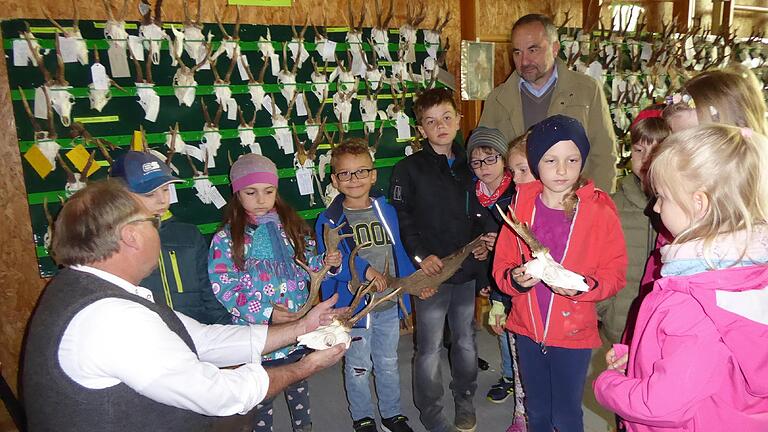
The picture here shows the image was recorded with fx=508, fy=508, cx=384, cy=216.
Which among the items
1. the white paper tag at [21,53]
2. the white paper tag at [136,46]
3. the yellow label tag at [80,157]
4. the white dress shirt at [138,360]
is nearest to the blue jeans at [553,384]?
the white dress shirt at [138,360]

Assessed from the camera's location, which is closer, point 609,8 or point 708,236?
point 708,236

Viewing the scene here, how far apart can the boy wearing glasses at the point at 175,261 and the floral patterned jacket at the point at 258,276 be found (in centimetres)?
8

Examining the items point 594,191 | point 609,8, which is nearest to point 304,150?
point 594,191

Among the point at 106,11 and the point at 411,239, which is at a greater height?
the point at 106,11

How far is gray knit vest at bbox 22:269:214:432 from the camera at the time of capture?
4.33 feet

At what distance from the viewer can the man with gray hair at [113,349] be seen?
1318mm

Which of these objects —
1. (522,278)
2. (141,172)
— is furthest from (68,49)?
(522,278)

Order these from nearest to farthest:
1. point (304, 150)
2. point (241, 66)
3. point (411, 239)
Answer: point (411, 239) < point (241, 66) < point (304, 150)

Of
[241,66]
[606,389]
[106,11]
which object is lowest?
[606,389]

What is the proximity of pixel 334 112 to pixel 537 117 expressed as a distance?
1.38 meters

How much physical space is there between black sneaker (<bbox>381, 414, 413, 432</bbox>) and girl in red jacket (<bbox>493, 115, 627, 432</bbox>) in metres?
0.84

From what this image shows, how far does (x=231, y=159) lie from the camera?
3.27 metres

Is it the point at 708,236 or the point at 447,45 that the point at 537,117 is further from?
the point at 708,236

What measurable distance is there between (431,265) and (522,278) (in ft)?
2.38
